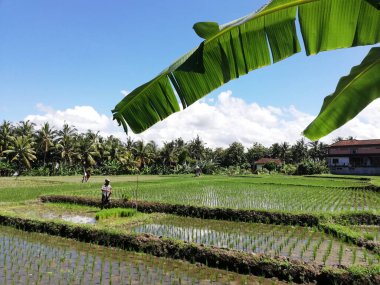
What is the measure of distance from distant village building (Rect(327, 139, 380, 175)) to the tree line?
1.63m

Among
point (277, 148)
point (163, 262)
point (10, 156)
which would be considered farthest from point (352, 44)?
point (277, 148)

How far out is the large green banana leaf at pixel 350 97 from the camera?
2617 mm

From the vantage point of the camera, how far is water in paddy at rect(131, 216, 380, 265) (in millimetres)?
7660

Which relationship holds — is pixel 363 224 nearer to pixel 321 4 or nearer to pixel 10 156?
pixel 321 4

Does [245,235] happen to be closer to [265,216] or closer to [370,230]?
[265,216]

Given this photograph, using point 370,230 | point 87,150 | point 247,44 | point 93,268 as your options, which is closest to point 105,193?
point 93,268

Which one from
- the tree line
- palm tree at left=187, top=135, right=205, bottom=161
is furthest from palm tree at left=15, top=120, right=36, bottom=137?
palm tree at left=187, top=135, right=205, bottom=161

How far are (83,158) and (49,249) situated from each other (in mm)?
37210

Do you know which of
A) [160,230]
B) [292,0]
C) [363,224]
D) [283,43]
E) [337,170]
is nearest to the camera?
[292,0]

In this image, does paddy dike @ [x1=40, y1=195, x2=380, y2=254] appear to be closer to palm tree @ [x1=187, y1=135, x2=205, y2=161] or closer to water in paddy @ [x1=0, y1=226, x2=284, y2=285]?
water in paddy @ [x1=0, y1=226, x2=284, y2=285]

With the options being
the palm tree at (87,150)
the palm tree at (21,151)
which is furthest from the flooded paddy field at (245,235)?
the palm tree at (87,150)

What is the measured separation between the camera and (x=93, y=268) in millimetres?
6902

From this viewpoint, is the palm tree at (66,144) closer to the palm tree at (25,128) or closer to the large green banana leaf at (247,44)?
the palm tree at (25,128)

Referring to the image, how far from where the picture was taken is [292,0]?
2.37m
